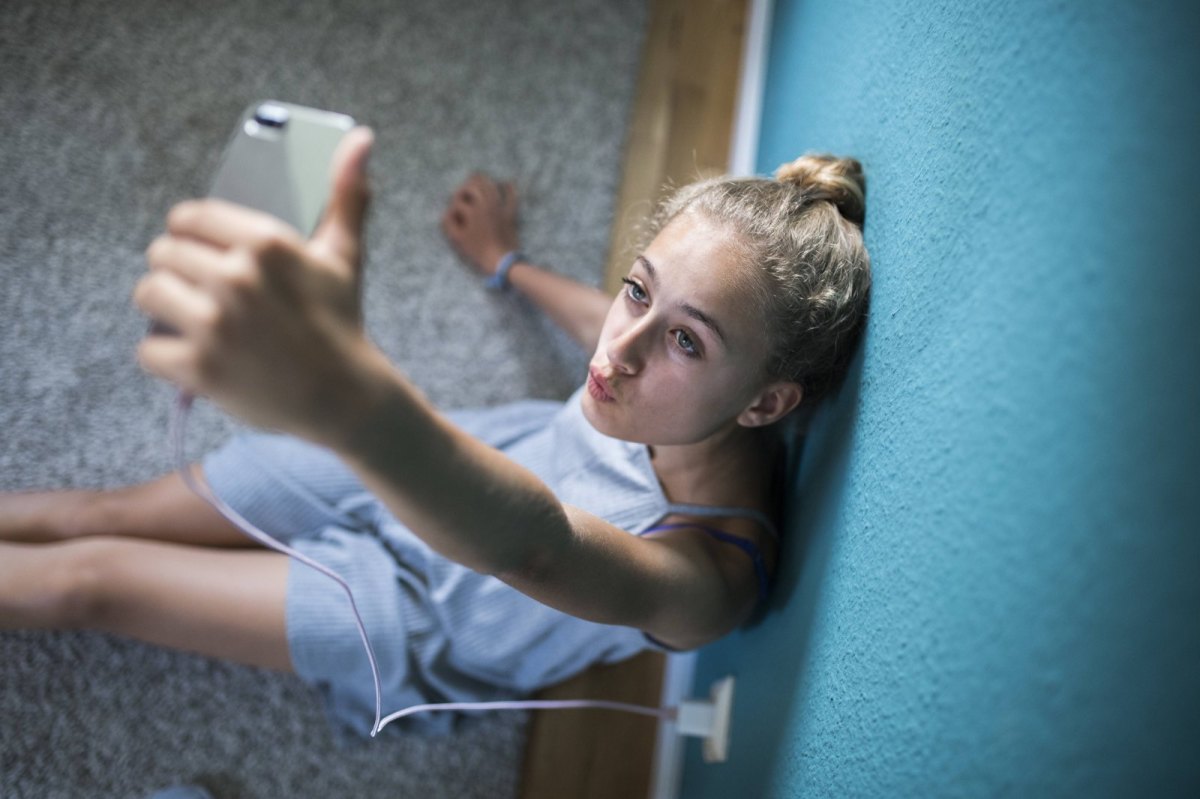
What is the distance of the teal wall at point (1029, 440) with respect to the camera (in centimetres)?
34

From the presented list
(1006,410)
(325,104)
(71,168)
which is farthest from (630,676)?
(71,168)

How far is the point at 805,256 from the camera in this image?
25.9 inches

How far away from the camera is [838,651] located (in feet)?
1.94

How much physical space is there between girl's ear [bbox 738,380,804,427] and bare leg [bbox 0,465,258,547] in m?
0.65

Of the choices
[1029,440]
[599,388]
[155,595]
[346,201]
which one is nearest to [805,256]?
[599,388]

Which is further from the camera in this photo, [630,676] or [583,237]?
[583,237]

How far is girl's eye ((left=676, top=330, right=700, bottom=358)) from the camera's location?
653mm

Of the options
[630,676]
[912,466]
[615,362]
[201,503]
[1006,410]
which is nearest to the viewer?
[1006,410]

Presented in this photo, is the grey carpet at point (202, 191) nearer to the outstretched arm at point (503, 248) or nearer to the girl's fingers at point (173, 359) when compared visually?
the outstretched arm at point (503, 248)

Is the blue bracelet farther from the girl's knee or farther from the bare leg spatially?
the girl's knee

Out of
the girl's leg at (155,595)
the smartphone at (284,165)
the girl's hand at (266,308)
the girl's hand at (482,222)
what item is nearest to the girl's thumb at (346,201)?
the girl's hand at (266,308)

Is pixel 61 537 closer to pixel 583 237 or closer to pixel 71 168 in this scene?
pixel 71 168

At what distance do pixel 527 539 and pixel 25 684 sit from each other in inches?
34.9

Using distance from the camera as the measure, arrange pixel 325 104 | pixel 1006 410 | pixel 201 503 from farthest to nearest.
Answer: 1. pixel 325 104
2. pixel 201 503
3. pixel 1006 410
